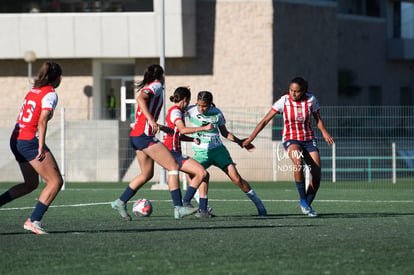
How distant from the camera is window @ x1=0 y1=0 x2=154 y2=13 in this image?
3388cm

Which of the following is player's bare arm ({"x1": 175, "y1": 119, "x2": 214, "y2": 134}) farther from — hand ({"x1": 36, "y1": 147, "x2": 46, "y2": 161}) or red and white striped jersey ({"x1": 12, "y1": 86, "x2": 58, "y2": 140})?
hand ({"x1": 36, "y1": 147, "x2": 46, "y2": 161})

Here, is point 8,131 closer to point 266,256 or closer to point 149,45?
point 149,45

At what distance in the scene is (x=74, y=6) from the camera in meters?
34.5

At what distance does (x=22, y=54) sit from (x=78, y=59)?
2.25 metres

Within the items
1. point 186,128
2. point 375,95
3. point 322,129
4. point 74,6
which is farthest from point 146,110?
point 375,95

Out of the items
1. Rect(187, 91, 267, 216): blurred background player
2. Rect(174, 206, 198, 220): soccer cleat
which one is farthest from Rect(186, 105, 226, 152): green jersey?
Rect(174, 206, 198, 220): soccer cleat

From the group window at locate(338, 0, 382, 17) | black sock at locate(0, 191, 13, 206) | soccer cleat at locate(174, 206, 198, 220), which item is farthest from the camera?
window at locate(338, 0, 382, 17)

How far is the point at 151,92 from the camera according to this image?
37.5 feet

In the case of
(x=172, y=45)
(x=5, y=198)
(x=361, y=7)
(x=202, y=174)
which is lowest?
(x=5, y=198)

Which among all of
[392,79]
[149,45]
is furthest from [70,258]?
[392,79]

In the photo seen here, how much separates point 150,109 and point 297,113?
239 cm

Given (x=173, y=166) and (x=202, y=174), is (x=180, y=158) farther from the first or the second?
(x=173, y=166)

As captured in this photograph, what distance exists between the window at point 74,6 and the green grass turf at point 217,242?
65.2 ft

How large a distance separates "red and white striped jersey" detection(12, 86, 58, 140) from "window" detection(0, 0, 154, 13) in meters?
24.2
